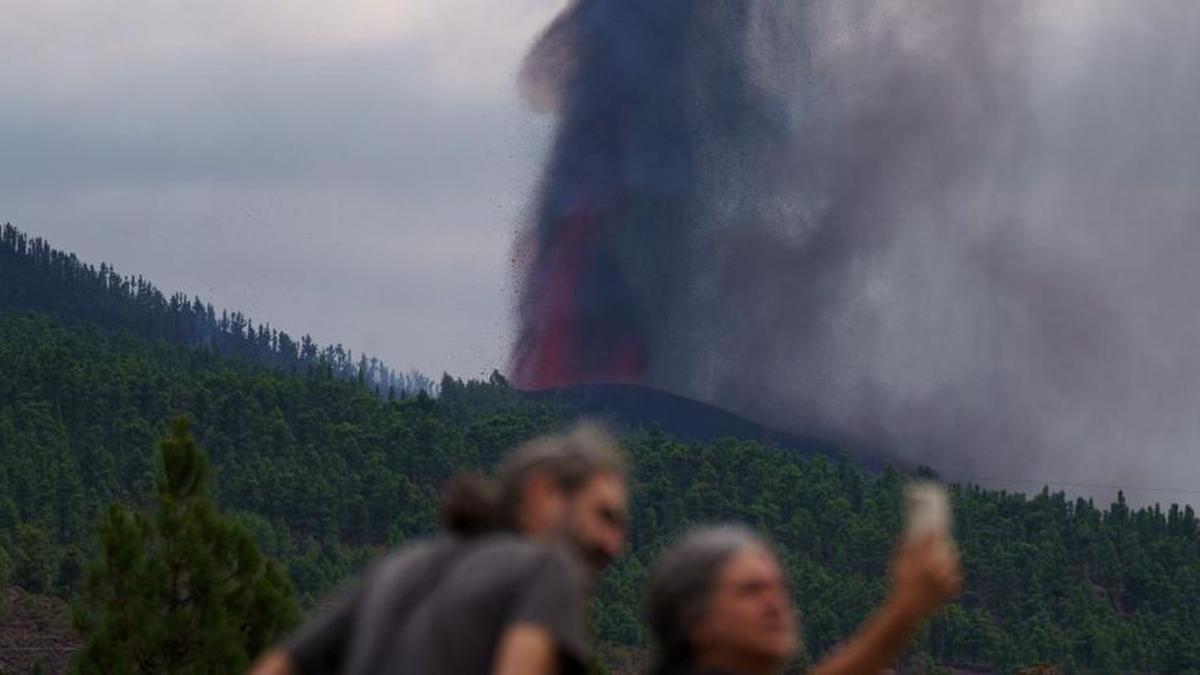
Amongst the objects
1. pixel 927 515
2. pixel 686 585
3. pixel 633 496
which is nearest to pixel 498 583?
pixel 686 585

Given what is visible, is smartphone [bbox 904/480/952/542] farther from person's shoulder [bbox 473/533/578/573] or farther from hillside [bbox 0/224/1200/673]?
hillside [bbox 0/224/1200/673]

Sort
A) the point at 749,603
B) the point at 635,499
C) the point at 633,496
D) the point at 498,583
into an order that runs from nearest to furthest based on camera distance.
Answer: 1. the point at 498,583
2. the point at 749,603
3. the point at 635,499
4. the point at 633,496

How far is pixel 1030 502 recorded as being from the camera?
618ft

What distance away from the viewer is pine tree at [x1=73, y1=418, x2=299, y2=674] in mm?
32281

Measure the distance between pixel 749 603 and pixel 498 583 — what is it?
2.10 feet

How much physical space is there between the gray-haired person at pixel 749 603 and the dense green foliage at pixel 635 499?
423 feet

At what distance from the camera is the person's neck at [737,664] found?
277 inches

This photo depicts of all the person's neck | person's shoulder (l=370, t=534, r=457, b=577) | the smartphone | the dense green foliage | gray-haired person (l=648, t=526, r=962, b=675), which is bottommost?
the person's neck

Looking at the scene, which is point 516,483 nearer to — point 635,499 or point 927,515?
point 927,515

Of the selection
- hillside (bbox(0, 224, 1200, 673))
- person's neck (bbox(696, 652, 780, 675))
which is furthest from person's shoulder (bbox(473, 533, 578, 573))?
hillside (bbox(0, 224, 1200, 673))

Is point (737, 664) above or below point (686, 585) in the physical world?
below

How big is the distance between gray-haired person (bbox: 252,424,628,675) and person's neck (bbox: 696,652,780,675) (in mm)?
351

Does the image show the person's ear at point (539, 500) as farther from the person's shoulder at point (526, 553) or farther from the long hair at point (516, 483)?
the person's shoulder at point (526, 553)

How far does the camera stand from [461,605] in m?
6.82
